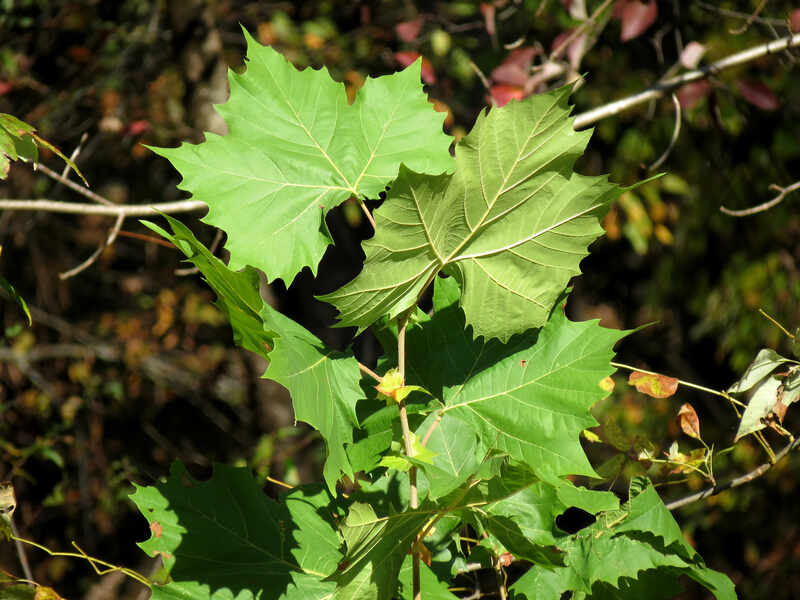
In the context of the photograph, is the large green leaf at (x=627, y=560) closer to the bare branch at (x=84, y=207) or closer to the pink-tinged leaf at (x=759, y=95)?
the bare branch at (x=84, y=207)

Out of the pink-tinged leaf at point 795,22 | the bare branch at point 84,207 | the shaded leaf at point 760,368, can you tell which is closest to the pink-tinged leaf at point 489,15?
the pink-tinged leaf at point 795,22

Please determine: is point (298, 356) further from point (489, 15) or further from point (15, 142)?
point (489, 15)

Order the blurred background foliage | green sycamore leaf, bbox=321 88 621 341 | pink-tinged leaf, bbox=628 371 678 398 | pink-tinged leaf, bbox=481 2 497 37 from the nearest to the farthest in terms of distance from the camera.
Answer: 1. green sycamore leaf, bbox=321 88 621 341
2. pink-tinged leaf, bbox=628 371 678 398
3. pink-tinged leaf, bbox=481 2 497 37
4. the blurred background foliage

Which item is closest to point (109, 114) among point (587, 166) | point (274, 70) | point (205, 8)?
point (205, 8)

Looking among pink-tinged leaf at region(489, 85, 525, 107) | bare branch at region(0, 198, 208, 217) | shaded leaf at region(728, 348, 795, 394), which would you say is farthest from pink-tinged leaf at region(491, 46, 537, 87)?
shaded leaf at region(728, 348, 795, 394)

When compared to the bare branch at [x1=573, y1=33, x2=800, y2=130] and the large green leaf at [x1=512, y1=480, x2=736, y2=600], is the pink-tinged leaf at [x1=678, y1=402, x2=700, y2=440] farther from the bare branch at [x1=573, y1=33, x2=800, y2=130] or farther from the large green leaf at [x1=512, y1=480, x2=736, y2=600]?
the bare branch at [x1=573, y1=33, x2=800, y2=130]

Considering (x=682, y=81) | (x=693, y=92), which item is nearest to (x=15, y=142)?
(x=682, y=81)

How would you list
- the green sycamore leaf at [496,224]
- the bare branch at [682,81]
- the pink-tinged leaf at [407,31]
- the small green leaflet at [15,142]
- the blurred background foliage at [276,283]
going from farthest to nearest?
the blurred background foliage at [276,283] < the pink-tinged leaf at [407,31] < the bare branch at [682,81] < the small green leaflet at [15,142] < the green sycamore leaf at [496,224]
